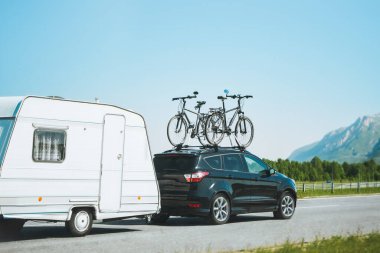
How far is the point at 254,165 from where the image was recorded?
53.4 feet

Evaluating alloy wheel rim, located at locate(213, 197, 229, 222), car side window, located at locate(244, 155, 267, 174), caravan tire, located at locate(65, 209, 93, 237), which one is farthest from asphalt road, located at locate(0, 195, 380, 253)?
car side window, located at locate(244, 155, 267, 174)

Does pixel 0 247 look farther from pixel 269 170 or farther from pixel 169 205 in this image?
pixel 269 170

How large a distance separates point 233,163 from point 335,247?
5.88 metres

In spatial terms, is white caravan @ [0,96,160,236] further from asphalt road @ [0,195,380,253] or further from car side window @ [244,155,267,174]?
car side window @ [244,155,267,174]

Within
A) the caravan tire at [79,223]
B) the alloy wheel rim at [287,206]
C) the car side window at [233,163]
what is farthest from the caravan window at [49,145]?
the alloy wheel rim at [287,206]

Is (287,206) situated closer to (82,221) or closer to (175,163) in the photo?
(175,163)

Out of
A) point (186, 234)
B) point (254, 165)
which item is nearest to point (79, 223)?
point (186, 234)

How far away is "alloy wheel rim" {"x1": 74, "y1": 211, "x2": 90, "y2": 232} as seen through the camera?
12141 mm

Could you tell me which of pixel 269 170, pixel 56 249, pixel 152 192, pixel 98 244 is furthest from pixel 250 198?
pixel 56 249

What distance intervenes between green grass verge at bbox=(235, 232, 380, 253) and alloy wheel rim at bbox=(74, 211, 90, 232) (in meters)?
3.85

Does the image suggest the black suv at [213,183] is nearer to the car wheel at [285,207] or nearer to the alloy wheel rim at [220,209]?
the alloy wheel rim at [220,209]

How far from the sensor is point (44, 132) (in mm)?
11453

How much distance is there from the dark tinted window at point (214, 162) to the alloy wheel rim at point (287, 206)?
8.66ft

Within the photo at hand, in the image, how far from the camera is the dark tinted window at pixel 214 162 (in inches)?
592
